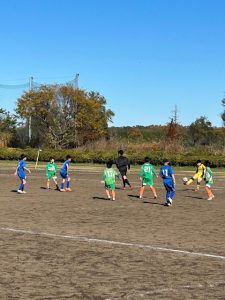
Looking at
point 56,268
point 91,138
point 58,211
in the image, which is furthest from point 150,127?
point 56,268

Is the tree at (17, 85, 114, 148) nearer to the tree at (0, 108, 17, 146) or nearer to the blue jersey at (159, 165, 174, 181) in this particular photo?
the tree at (0, 108, 17, 146)

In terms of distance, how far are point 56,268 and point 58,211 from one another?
7.79 metres

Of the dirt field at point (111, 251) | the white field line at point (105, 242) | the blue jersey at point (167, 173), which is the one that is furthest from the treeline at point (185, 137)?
the white field line at point (105, 242)

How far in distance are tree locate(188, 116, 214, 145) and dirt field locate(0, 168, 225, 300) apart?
216 feet

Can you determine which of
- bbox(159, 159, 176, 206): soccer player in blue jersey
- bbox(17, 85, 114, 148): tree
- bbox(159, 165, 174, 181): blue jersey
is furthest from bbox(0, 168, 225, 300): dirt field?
bbox(17, 85, 114, 148): tree

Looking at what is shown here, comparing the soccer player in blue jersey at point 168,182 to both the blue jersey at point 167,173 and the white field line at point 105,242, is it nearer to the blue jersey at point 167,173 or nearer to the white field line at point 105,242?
the blue jersey at point 167,173

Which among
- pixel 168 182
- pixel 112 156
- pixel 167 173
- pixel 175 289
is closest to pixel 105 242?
pixel 175 289

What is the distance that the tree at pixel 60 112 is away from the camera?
67.4 meters

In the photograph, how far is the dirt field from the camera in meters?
7.43

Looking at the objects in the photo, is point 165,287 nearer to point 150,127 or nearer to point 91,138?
point 91,138

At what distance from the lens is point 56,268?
865cm

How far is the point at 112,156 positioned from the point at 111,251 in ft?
144

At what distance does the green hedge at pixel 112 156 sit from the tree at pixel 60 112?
8.28 m

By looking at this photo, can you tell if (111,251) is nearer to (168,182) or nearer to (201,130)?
(168,182)
